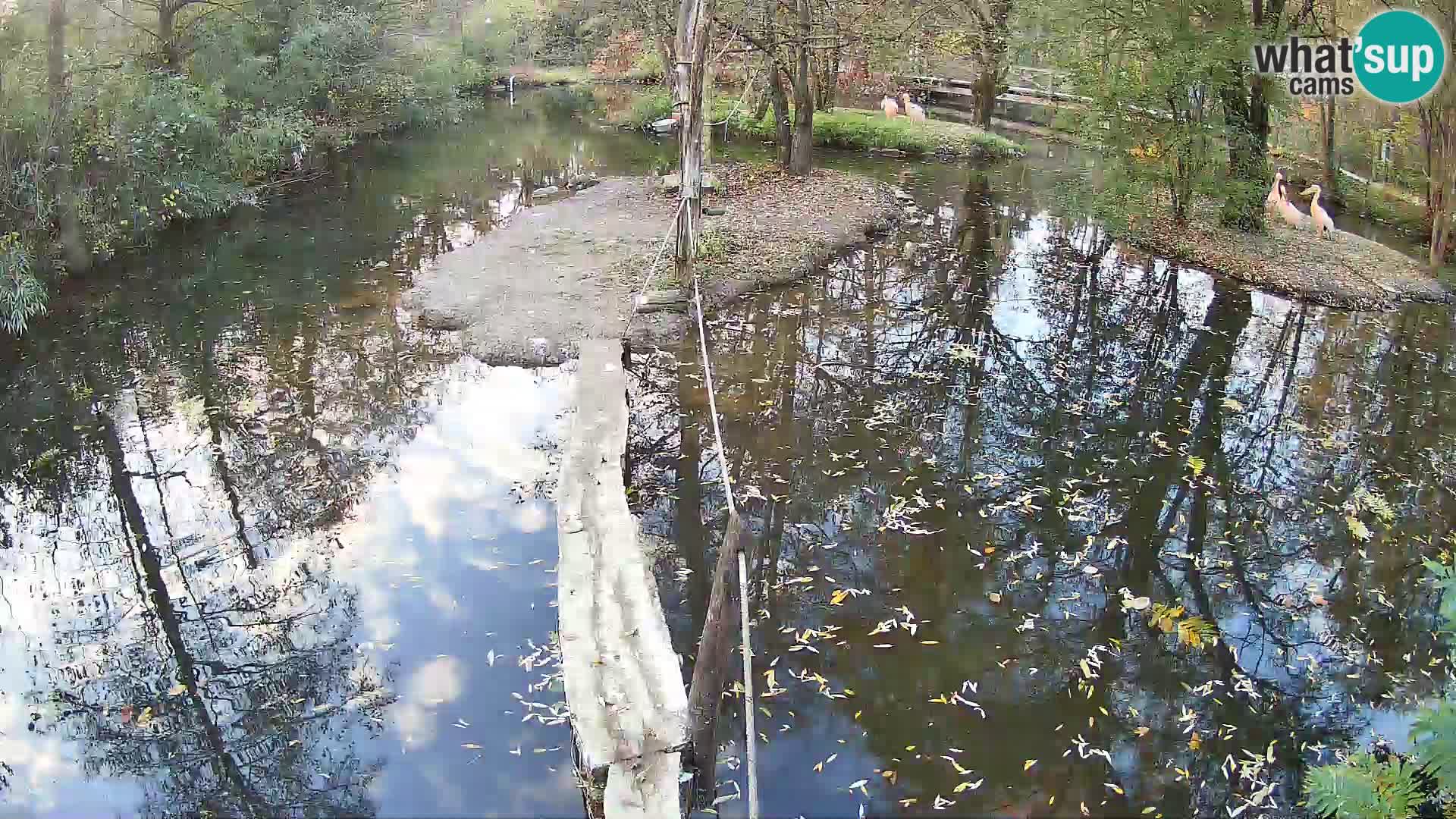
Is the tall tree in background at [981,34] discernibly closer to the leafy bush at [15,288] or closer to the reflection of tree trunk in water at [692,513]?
the reflection of tree trunk in water at [692,513]

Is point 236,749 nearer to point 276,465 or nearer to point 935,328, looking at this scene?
point 276,465

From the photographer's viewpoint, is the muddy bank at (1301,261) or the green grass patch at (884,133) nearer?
the muddy bank at (1301,261)

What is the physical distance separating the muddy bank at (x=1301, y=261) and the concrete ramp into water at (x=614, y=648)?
31.4ft

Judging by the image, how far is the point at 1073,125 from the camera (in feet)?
47.2

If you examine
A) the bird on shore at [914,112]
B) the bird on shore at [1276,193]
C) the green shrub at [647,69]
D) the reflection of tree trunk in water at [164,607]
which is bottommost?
the reflection of tree trunk in water at [164,607]

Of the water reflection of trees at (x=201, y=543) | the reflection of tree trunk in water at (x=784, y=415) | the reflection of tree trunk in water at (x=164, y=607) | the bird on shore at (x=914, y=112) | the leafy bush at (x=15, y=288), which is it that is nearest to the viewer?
the reflection of tree trunk in water at (x=164, y=607)

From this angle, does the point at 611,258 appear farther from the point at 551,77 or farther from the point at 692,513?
the point at 551,77

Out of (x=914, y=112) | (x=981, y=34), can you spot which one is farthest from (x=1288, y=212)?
(x=914, y=112)

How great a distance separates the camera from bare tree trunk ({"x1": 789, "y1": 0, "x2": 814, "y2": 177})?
16.2m

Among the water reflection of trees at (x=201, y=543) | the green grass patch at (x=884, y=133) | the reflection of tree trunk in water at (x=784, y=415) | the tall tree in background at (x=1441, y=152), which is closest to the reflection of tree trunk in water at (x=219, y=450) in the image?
the water reflection of trees at (x=201, y=543)

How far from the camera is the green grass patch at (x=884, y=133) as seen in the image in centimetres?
2148

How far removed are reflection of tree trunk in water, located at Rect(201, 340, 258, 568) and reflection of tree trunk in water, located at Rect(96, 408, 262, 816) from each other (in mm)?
504

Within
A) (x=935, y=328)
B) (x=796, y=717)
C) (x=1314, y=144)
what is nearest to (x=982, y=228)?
(x=935, y=328)

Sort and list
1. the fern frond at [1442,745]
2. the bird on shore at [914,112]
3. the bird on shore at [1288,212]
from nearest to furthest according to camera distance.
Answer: the fern frond at [1442,745]
the bird on shore at [1288,212]
the bird on shore at [914,112]
